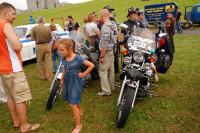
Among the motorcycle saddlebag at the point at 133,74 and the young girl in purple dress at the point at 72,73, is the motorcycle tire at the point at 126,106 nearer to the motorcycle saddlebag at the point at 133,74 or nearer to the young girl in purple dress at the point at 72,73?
the motorcycle saddlebag at the point at 133,74

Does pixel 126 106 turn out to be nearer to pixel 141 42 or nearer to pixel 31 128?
pixel 141 42

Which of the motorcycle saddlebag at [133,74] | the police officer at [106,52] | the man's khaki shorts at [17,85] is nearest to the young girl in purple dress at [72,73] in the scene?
the man's khaki shorts at [17,85]

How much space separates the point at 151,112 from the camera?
17.5 ft

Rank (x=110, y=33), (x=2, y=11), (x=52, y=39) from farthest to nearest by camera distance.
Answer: (x=52, y=39) → (x=110, y=33) → (x=2, y=11)

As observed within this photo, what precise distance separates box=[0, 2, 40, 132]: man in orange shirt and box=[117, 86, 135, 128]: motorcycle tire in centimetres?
→ 158

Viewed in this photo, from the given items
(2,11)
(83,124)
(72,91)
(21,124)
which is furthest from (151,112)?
(2,11)

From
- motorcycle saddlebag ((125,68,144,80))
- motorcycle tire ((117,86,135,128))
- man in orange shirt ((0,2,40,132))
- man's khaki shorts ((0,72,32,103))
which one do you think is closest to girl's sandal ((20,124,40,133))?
man in orange shirt ((0,2,40,132))

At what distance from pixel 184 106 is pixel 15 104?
3254 mm

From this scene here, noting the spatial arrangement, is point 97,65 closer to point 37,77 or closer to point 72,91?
point 72,91

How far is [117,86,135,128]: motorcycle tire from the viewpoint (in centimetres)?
444

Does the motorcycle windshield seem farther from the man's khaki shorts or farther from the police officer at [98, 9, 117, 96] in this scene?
the man's khaki shorts

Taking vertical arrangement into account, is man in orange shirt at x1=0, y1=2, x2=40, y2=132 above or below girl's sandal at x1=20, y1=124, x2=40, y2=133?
above

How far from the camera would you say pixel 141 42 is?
513 cm

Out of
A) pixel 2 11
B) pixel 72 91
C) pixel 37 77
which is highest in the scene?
pixel 2 11
